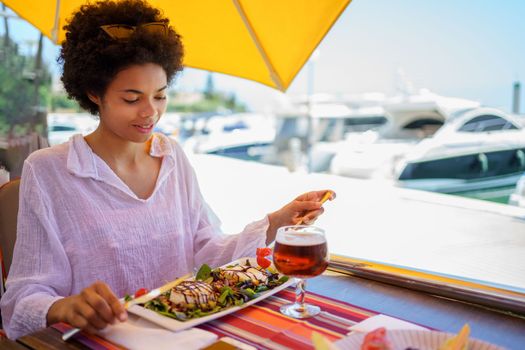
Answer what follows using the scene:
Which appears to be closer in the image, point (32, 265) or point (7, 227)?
point (32, 265)

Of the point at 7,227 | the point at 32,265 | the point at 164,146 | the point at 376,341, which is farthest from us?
the point at 164,146

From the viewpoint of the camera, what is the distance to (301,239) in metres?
0.98

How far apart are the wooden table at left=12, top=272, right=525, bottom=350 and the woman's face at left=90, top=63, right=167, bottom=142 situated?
0.62 meters

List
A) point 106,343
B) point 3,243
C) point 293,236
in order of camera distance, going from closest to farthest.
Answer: point 106,343 → point 293,236 → point 3,243

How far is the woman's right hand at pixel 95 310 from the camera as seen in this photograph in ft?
2.85

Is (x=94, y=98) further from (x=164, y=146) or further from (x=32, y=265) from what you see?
(x=32, y=265)

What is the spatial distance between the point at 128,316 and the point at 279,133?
616 inches

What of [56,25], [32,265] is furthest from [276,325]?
[56,25]

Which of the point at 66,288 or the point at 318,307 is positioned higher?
the point at 318,307

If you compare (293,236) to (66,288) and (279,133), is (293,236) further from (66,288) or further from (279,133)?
(279,133)

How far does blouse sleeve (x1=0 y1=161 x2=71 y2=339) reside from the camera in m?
1.08

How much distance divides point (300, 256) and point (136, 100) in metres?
0.68

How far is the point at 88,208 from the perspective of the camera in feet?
4.54

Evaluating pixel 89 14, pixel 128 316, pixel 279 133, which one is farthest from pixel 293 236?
pixel 279 133
